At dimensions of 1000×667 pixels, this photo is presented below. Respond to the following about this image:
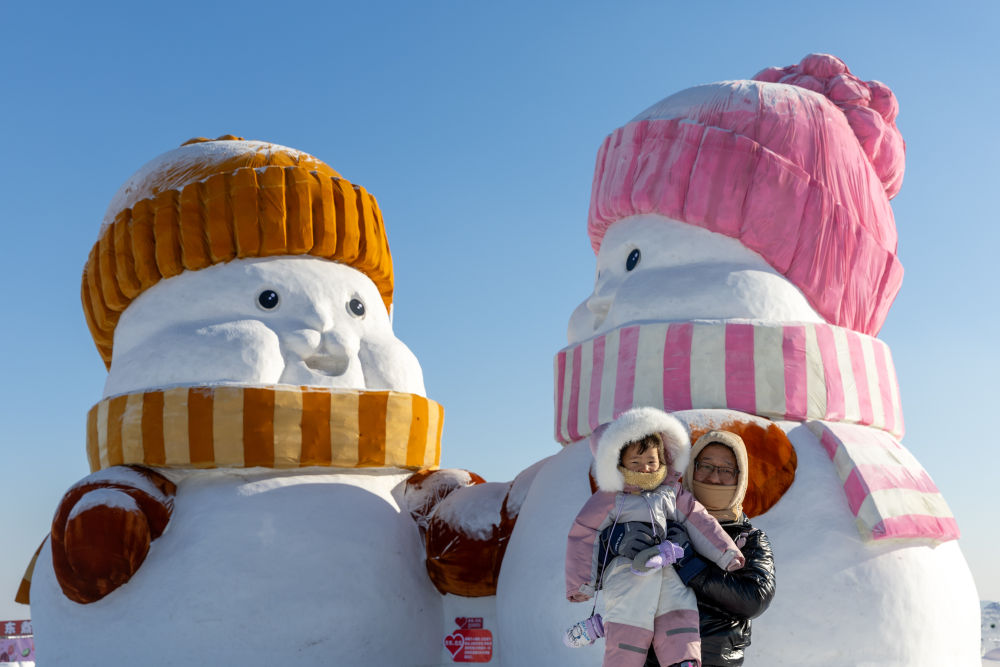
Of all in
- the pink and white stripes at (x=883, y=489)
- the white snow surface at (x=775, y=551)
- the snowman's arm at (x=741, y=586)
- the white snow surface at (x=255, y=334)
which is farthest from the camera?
the white snow surface at (x=255, y=334)

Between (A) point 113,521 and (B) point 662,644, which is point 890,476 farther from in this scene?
(A) point 113,521

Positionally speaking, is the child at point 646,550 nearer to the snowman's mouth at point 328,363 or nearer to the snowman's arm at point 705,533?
the snowman's arm at point 705,533

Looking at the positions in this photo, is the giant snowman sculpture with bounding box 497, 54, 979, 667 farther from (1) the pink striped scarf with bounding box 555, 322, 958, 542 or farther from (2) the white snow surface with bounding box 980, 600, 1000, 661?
(2) the white snow surface with bounding box 980, 600, 1000, 661

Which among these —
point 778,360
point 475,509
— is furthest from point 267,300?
point 778,360

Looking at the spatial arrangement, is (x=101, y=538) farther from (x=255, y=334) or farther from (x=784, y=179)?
(x=784, y=179)

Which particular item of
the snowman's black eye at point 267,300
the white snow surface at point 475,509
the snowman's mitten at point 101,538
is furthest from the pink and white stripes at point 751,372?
the snowman's mitten at point 101,538

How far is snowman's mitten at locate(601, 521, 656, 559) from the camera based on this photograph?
3.34 m

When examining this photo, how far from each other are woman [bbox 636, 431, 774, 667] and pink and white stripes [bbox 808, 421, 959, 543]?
1256 millimetres

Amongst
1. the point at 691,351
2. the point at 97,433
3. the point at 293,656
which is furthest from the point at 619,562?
the point at 97,433

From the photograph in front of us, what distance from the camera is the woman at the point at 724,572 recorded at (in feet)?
10.6

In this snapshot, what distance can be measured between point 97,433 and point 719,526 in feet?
14.0

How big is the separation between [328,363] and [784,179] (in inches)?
109

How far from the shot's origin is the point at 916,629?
448 centimetres

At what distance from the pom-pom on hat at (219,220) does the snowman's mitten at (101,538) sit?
1383 mm
